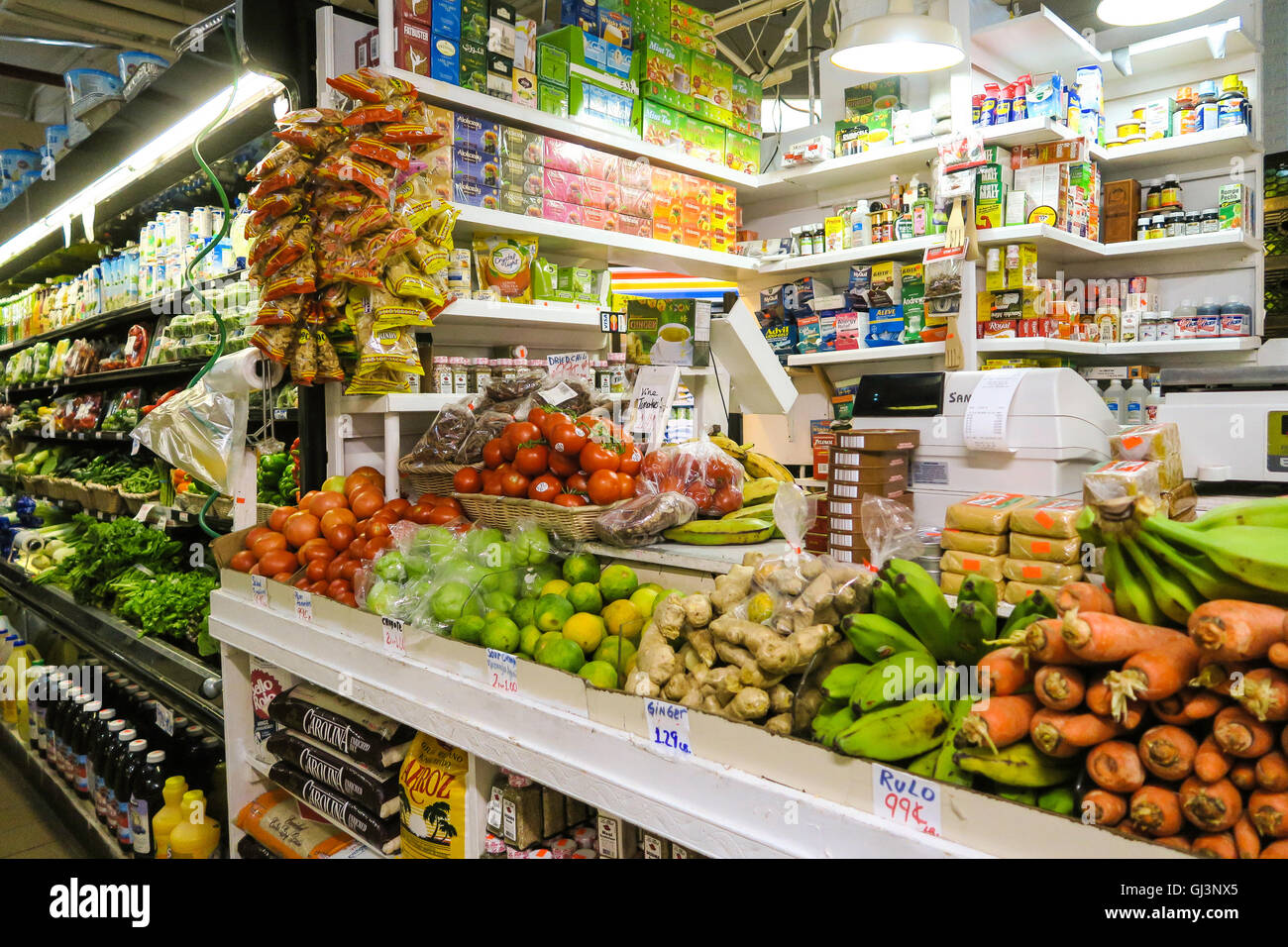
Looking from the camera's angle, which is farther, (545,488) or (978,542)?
(545,488)

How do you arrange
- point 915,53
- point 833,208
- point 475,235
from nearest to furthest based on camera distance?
point 475,235, point 915,53, point 833,208

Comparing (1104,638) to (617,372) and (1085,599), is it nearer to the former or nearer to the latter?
(1085,599)

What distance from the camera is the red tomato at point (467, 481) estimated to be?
241 cm

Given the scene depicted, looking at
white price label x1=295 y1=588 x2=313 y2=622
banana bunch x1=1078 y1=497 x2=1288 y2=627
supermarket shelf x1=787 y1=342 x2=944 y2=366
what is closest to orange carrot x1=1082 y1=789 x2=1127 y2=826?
banana bunch x1=1078 y1=497 x2=1288 y2=627

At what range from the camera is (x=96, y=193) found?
4516 mm

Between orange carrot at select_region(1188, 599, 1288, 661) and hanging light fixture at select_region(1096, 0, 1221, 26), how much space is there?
11.6 ft

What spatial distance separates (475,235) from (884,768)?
2.69m

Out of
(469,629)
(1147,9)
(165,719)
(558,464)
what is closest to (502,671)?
(469,629)

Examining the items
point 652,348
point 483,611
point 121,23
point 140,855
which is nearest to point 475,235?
point 652,348

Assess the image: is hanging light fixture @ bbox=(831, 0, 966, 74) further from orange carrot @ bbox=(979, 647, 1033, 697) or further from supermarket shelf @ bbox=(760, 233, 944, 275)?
orange carrot @ bbox=(979, 647, 1033, 697)

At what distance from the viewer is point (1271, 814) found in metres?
0.82

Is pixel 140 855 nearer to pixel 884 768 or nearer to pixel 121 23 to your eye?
pixel 884 768

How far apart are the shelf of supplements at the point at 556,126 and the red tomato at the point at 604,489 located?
1656mm

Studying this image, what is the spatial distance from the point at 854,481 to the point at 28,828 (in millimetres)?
3988
